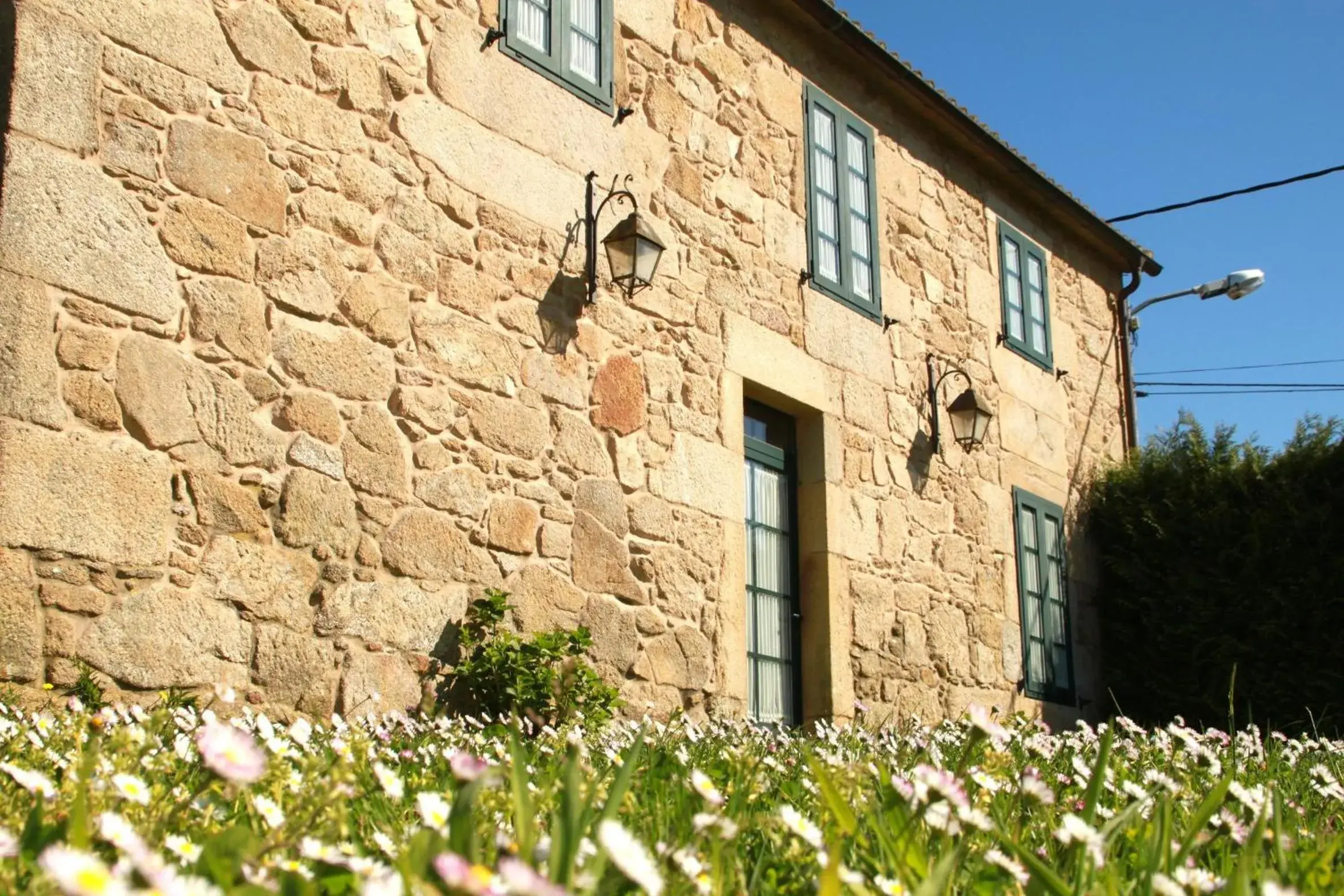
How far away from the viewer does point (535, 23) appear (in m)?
6.11

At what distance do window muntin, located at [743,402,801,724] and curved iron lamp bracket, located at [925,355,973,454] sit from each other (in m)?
1.21

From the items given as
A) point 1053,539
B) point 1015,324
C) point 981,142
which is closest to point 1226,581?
point 1053,539

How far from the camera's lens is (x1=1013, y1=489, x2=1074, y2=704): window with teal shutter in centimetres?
887

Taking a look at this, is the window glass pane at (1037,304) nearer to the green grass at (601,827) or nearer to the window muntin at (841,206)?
the window muntin at (841,206)

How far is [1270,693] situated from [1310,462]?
167 cm

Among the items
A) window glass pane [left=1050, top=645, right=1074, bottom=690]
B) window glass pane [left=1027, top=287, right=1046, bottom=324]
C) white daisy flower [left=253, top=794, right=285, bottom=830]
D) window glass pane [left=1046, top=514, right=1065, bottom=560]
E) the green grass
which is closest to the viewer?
the green grass

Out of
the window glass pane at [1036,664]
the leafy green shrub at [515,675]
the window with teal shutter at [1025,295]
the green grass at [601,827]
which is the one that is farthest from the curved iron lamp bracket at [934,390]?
the green grass at [601,827]

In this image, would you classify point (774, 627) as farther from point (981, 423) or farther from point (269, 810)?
point (269, 810)

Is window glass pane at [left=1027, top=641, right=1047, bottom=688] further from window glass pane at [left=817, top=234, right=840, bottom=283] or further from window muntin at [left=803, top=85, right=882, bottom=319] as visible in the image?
window glass pane at [left=817, top=234, right=840, bottom=283]

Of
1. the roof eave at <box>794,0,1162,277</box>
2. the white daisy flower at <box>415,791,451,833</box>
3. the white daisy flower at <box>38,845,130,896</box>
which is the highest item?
the roof eave at <box>794,0,1162,277</box>

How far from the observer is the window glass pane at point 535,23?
6.02m

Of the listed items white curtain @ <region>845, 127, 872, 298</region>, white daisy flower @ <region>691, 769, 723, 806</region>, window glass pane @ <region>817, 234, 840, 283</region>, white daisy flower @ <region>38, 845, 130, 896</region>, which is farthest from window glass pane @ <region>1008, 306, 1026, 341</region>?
white daisy flower @ <region>38, 845, 130, 896</region>

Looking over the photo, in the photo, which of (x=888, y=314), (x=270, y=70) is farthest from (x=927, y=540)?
(x=270, y=70)

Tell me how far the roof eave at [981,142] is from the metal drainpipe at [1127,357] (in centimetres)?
17
